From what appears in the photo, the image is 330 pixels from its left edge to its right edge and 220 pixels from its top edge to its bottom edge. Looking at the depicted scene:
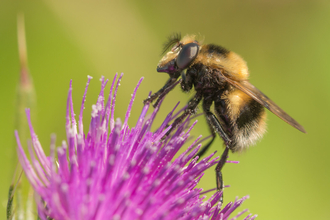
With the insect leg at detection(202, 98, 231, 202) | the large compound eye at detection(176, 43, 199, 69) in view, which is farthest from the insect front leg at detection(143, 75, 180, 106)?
the insect leg at detection(202, 98, 231, 202)

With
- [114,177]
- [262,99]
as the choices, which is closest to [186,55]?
[262,99]

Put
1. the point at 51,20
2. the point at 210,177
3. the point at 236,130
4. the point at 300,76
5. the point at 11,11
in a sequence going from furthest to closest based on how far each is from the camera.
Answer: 1. the point at 300,76
2. the point at 210,177
3. the point at 51,20
4. the point at 11,11
5. the point at 236,130

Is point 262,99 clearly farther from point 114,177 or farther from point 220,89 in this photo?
point 114,177

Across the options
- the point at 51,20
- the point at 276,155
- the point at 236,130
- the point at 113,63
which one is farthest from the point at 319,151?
the point at 51,20

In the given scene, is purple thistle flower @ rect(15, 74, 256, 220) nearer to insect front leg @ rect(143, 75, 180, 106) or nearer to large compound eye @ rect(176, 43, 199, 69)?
insect front leg @ rect(143, 75, 180, 106)

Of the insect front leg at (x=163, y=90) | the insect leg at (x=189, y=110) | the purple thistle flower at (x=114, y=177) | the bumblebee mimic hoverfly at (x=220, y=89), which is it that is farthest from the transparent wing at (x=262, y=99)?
the purple thistle flower at (x=114, y=177)

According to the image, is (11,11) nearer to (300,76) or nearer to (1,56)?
(1,56)

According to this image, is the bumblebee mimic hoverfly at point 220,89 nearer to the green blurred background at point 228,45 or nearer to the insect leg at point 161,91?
the insect leg at point 161,91
